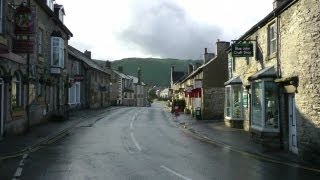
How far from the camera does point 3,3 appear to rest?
21.5 metres

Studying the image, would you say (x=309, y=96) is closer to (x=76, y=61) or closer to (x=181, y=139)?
(x=181, y=139)

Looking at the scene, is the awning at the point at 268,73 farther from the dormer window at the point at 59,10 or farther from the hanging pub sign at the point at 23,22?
the dormer window at the point at 59,10

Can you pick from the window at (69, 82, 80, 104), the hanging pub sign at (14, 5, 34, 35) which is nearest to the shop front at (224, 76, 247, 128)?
the hanging pub sign at (14, 5, 34, 35)

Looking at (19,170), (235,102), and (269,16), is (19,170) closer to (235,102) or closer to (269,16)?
(269,16)

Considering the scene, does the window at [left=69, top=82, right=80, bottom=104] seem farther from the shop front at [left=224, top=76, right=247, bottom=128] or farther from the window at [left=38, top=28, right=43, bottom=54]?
the shop front at [left=224, top=76, right=247, bottom=128]

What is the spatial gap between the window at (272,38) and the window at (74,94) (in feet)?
98.8

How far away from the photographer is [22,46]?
896 inches

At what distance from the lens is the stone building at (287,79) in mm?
16609

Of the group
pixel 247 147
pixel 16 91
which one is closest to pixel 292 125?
pixel 247 147

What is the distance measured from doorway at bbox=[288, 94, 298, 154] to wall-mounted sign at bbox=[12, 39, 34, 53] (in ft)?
39.0

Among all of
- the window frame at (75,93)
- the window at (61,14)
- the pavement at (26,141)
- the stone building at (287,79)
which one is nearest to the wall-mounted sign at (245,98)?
the stone building at (287,79)

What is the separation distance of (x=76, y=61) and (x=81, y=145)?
34405mm

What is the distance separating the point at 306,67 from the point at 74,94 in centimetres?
3868

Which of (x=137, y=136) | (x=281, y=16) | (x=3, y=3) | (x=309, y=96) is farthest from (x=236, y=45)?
(x=3, y=3)
